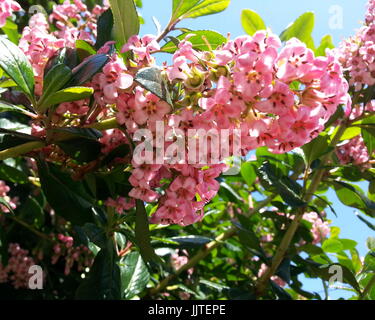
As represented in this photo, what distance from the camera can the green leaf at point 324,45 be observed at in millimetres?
2432

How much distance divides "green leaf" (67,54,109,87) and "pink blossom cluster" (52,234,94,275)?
Answer: 153cm

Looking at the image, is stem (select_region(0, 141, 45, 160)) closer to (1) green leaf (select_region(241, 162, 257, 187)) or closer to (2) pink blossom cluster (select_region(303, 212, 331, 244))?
(1) green leaf (select_region(241, 162, 257, 187))

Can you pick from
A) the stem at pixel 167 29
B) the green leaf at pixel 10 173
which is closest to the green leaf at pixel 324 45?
the stem at pixel 167 29

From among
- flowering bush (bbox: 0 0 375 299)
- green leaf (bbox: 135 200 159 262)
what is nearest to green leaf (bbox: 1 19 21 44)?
flowering bush (bbox: 0 0 375 299)

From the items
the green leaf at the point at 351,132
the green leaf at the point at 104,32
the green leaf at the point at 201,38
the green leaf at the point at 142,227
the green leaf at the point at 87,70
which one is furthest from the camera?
the green leaf at the point at 351,132

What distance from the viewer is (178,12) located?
172cm

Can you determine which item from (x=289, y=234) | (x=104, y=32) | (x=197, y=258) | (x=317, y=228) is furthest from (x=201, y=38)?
(x=317, y=228)

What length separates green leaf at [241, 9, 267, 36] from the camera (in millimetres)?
2355

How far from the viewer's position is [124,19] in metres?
1.33

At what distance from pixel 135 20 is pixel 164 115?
369 millimetres

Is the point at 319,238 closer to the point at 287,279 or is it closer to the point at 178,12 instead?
the point at 287,279

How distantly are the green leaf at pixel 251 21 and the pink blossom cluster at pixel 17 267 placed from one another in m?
1.97

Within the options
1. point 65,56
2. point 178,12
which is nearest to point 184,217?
point 65,56

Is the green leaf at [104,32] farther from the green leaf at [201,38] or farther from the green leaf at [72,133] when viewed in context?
the green leaf at [72,133]
